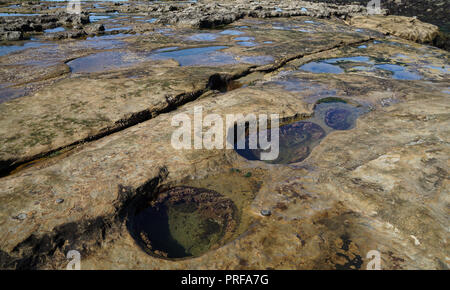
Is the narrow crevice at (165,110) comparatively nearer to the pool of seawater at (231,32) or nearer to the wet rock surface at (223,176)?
the wet rock surface at (223,176)

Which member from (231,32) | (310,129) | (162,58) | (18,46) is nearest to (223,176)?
(310,129)

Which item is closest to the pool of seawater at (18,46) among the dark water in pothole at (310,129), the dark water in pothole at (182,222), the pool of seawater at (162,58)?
the pool of seawater at (162,58)

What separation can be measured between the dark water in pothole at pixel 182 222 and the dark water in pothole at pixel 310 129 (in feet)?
4.89

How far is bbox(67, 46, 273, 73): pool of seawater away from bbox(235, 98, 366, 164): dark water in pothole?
465cm

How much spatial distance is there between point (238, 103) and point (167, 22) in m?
18.1

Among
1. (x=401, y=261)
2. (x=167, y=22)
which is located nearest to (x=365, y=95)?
(x=401, y=261)

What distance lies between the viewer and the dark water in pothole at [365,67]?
32.4 ft

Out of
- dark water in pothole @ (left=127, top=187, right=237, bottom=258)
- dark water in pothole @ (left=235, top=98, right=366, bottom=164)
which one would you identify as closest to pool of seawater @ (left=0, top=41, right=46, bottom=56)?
dark water in pothole @ (left=127, top=187, right=237, bottom=258)

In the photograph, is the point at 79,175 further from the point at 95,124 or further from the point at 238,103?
the point at 238,103

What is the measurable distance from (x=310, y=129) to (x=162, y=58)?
26.5 feet

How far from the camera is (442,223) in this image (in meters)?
3.24

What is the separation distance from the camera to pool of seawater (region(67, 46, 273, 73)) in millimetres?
10594

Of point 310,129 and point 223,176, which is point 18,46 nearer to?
point 223,176
